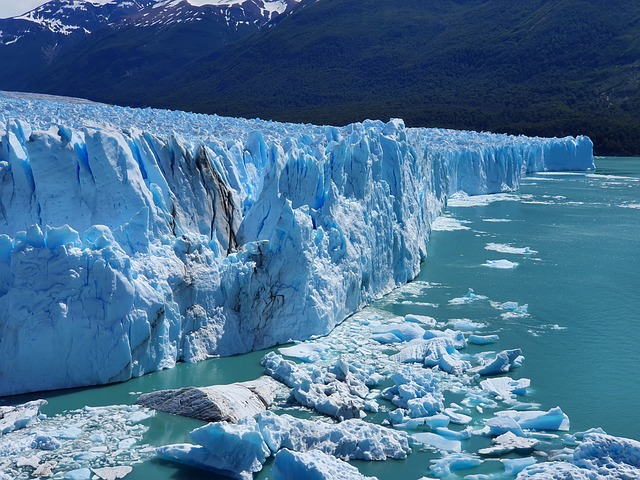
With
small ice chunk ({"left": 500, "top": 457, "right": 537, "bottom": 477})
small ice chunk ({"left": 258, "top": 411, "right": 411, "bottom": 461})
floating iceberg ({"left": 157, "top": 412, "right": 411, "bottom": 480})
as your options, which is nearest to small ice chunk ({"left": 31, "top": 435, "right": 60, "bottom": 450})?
floating iceberg ({"left": 157, "top": 412, "right": 411, "bottom": 480})

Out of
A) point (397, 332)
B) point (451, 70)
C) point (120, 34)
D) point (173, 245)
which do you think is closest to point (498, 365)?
point (397, 332)

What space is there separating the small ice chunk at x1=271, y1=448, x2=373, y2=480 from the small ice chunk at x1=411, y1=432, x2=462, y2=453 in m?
0.98

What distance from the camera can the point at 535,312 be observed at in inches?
424

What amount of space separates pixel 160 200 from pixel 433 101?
47.1 m

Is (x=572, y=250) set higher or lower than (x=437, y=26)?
lower

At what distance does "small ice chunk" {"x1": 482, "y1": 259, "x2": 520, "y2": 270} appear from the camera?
13.8m

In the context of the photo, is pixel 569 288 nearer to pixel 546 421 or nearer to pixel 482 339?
pixel 482 339

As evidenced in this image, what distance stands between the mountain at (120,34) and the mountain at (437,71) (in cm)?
828

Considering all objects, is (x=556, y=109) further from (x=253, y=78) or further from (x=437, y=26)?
(x=253, y=78)

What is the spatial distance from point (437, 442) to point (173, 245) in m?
3.64

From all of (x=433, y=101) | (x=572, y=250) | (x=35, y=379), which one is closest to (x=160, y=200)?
(x=35, y=379)

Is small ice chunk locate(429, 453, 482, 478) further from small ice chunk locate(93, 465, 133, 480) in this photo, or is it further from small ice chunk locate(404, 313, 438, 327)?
small ice chunk locate(404, 313, 438, 327)

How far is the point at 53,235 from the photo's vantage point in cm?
744

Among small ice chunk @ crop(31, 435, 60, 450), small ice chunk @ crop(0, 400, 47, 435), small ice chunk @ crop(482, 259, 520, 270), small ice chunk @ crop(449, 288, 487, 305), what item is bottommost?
small ice chunk @ crop(482, 259, 520, 270)
